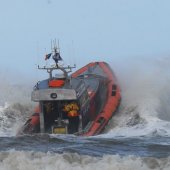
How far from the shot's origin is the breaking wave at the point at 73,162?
15.3 m

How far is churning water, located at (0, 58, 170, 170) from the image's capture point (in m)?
15.6

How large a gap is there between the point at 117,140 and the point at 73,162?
4.62 m

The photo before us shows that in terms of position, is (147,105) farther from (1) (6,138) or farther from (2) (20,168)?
(2) (20,168)

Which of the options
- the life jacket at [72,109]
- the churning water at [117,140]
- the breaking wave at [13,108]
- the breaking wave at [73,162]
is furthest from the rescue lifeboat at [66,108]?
the breaking wave at [73,162]

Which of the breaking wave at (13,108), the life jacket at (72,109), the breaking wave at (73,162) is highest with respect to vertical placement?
the life jacket at (72,109)

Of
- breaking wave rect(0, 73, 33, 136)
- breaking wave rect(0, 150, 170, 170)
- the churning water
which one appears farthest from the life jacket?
breaking wave rect(0, 150, 170, 170)

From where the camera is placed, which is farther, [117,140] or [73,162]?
[117,140]

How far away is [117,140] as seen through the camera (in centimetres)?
2022

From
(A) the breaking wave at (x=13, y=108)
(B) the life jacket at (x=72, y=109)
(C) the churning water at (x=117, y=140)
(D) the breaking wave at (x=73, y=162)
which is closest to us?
(D) the breaking wave at (x=73, y=162)

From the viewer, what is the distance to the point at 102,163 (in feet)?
50.9

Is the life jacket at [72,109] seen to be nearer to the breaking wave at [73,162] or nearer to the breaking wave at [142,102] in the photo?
the breaking wave at [142,102]

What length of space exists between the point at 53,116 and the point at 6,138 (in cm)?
240

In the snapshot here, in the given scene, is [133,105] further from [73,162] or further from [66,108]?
[73,162]

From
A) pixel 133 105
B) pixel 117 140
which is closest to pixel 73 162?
pixel 117 140
